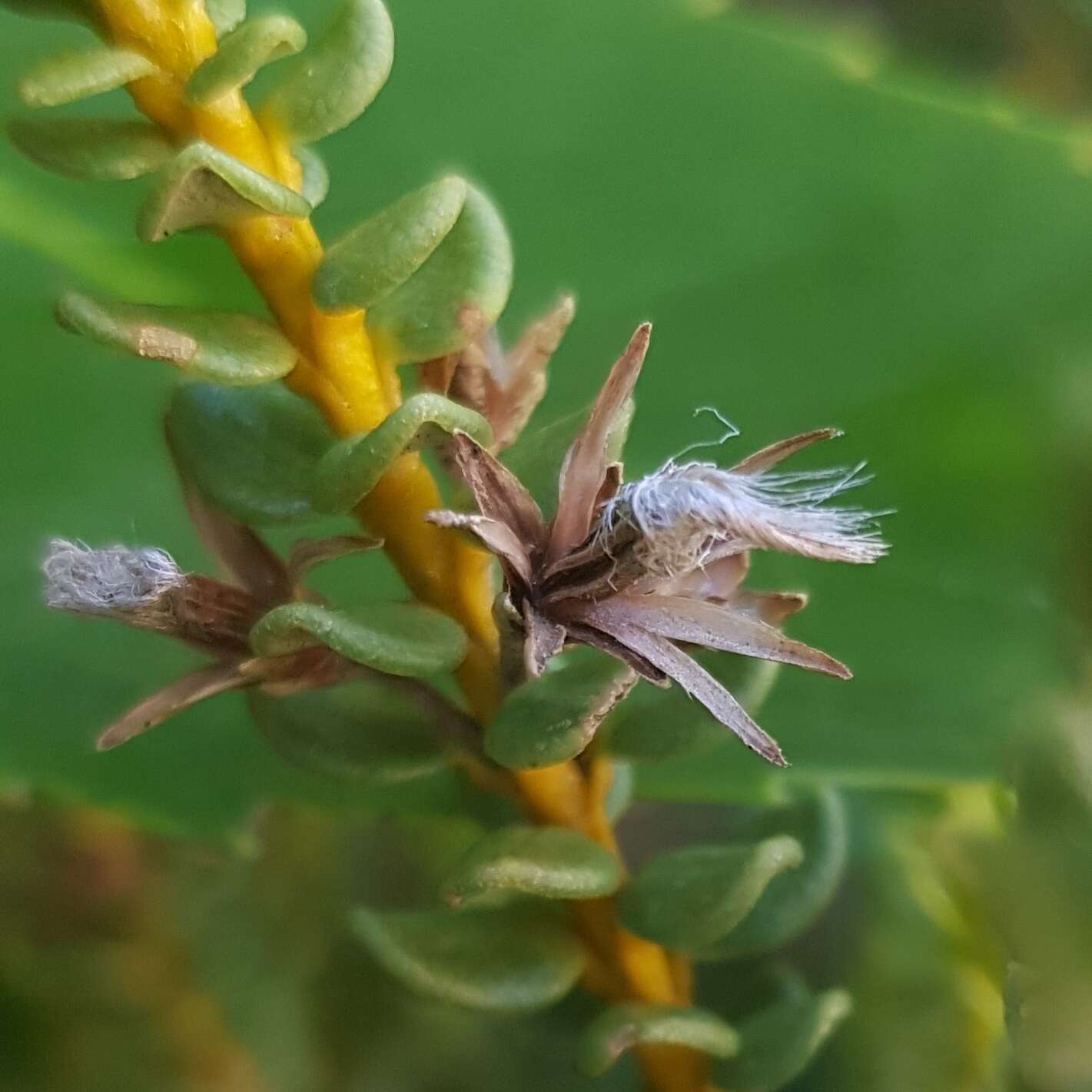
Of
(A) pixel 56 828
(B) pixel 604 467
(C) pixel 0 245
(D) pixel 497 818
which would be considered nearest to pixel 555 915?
(D) pixel 497 818

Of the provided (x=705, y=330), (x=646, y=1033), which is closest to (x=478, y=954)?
(x=646, y=1033)

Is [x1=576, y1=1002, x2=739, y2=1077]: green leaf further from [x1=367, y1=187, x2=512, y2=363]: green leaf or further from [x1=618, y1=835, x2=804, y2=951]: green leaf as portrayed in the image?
[x1=367, y1=187, x2=512, y2=363]: green leaf

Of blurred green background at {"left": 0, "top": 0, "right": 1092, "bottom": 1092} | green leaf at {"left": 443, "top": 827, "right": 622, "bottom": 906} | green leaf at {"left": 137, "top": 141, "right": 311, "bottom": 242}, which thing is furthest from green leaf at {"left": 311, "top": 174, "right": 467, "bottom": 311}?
blurred green background at {"left": 0, "top": 0, "right": 1092, "bottom": 1092}

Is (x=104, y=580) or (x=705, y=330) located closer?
(x=104, y=580)

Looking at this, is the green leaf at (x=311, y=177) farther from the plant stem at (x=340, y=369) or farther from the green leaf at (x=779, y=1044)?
the green leaf at (x=779, y=1044)

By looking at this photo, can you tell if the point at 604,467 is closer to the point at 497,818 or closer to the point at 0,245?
the point at 497,818

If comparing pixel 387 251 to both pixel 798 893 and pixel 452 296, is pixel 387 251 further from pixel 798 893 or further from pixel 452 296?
pixel 798 893
